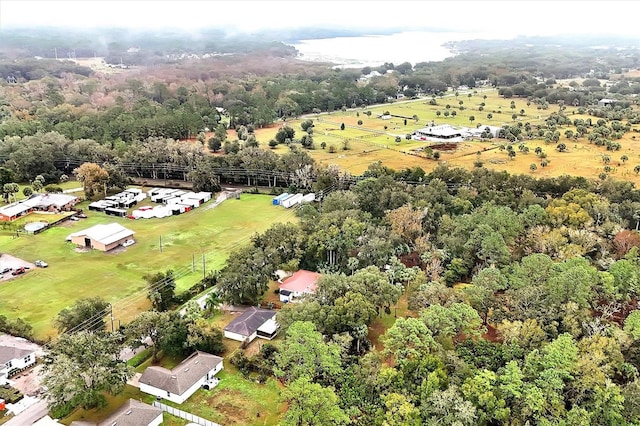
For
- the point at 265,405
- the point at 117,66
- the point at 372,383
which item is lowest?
the point at 265,405

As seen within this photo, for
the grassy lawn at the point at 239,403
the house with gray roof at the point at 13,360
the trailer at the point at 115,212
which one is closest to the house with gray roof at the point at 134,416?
the grassy lawn at the point at 239,403

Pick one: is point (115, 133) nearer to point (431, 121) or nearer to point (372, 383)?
point (431, 121)

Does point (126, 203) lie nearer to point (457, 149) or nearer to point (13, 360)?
point (13, 360)

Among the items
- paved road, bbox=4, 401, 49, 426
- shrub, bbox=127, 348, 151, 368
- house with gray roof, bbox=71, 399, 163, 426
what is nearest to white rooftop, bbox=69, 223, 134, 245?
shrub, bbox=127, 348, 151, 368

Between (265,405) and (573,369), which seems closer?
(573,369)

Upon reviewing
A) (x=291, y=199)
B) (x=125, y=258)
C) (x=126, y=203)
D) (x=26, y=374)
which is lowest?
(x=26, y=374)

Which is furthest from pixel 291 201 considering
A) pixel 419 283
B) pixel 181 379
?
pixel 181 379

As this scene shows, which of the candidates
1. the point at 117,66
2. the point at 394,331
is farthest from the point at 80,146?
the point at 117,66
